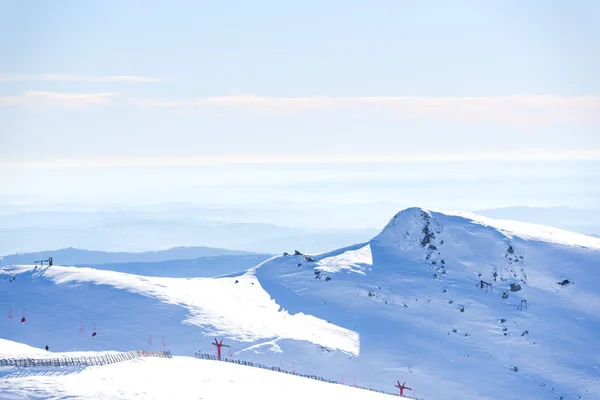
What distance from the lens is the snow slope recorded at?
70125 millimetres

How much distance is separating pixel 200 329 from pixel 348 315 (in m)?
26.9

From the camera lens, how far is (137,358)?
87000 mm

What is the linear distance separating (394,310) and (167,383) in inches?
2989

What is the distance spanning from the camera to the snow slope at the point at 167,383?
2761 inches

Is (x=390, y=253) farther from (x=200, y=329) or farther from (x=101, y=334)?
(x=101, y=334)

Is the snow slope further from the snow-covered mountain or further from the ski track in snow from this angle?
the ski track in snow

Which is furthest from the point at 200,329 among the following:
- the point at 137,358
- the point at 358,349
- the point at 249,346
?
the point at 137,358

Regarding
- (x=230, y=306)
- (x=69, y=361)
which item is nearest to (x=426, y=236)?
(x=230, y=306)

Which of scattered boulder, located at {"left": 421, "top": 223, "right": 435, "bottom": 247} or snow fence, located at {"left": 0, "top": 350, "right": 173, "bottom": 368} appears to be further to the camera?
scattered boulder, located at {"left": 421, "top": 223, "right": 435, "bottom": 247}

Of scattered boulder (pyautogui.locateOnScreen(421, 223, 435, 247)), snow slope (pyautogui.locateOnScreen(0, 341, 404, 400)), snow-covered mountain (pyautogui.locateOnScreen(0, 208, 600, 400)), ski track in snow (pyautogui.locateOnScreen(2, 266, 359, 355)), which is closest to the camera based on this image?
snow slope (pyautogui.locateOnScreen(0, 341, 404, 400))

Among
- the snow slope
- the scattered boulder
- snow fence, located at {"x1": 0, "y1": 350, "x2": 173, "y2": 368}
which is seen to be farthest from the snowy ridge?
snow fence, located at {"x1": 0, "y1": 350, "x2": 173, "y2": 368}

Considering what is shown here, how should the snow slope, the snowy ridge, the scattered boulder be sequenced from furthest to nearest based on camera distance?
the snowy ridge, the scattered boulder, the snow slope

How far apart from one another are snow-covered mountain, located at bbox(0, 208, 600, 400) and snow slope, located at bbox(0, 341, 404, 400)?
105 feet

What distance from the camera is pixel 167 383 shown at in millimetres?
77688
